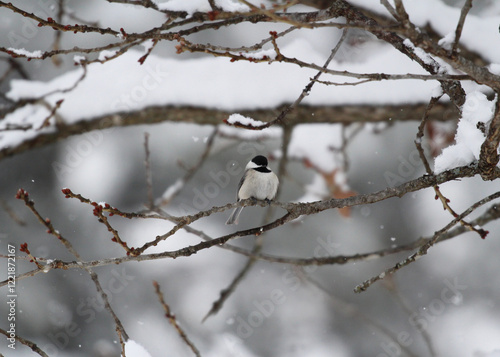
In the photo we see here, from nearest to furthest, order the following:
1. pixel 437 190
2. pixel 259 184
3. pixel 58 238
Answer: pixel 58 238, pixel 437 190, pixel 259 184

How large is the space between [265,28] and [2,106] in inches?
132

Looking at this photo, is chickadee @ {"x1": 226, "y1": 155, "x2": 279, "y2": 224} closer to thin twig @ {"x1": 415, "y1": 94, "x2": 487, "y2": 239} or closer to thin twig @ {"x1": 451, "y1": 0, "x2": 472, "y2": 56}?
thin twig @ {"x1": 415, "y1": 94, "x2": 487, "y2": 239}

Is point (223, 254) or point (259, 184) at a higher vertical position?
point (223, 254)

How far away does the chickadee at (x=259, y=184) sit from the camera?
12.0ft

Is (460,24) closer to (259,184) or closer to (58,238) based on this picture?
(58,238)

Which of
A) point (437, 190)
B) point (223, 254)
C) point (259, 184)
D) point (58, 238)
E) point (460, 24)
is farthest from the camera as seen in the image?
point (223, 254)

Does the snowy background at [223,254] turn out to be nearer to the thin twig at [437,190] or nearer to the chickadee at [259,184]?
the chickadee at [259,184]

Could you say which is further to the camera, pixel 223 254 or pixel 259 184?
pixel 223 254

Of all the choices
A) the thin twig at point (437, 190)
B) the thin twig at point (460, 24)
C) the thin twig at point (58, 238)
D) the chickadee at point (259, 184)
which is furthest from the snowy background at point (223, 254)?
the thin twig at point (460, 24)

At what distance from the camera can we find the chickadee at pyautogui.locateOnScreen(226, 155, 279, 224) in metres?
3.66

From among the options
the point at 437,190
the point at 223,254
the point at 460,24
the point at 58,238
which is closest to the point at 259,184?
the point at 437,190

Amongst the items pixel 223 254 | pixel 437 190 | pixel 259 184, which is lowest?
pixel 437 190

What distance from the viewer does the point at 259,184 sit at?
3656mm

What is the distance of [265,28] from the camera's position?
6211mm
